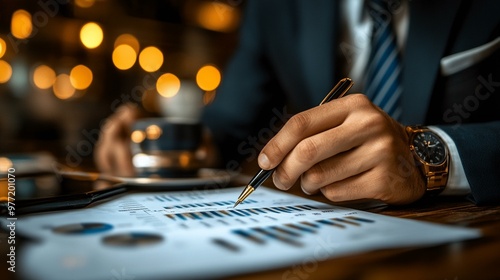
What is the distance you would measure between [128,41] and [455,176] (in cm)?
332

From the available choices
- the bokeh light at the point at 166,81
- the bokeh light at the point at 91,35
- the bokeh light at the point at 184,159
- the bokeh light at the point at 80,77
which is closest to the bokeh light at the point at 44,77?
the bokeh light at the point at 80,77

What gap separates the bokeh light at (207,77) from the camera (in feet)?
13.0

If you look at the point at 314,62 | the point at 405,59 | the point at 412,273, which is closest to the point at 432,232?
the point at 412,273

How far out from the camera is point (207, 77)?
4.02 metres

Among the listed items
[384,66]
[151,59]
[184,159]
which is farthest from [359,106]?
[151,59]

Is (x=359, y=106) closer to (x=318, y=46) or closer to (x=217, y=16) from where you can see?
(x=318, y=46)

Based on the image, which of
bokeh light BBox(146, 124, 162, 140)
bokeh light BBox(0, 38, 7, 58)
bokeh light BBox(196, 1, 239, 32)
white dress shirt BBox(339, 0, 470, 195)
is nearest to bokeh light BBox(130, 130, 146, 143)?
bokeh light BBox(146, 124, 162, 140)

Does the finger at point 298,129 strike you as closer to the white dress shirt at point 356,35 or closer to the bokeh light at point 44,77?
the white dress shirt at point 356,35

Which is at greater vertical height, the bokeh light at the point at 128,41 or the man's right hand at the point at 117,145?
the bokeh light at the point at 128,41

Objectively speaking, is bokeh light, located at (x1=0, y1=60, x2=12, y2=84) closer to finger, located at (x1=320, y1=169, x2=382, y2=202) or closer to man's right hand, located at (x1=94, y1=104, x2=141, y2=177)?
man's right hand, located at (x1=94, y1=104, x2=141, y2=177)

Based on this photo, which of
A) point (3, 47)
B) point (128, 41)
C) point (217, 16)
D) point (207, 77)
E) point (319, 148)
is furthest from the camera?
point (207, 77)

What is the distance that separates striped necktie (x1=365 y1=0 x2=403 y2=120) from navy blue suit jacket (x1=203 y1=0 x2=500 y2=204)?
0.27 ft

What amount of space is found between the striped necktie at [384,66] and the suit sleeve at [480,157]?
0.40 m

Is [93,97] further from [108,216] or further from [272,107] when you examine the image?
[108,216]
